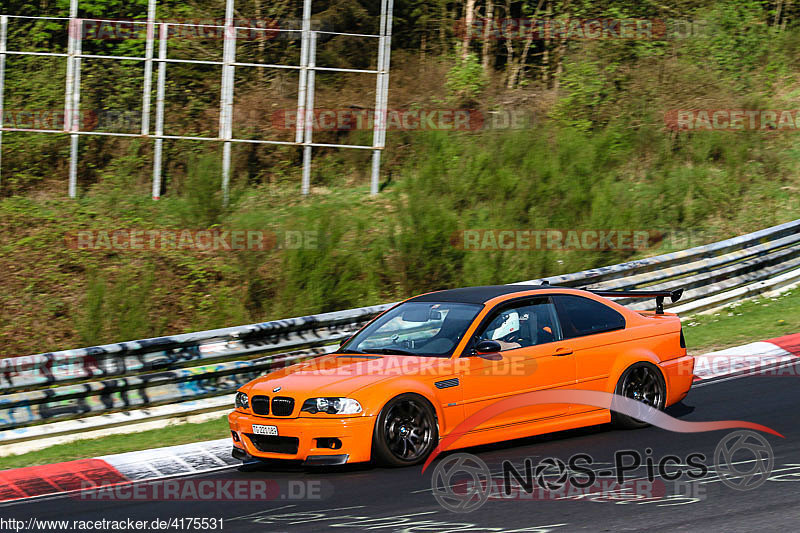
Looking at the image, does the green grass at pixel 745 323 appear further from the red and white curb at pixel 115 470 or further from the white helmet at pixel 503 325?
the red and white curb at pixel 115 470

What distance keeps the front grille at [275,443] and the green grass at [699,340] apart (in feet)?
6.69

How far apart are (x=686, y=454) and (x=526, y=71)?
19796mm

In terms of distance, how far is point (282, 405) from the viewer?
7566 millimetres

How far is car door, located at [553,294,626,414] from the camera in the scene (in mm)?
8453

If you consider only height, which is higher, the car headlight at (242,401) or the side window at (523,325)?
the side window at (523,325)

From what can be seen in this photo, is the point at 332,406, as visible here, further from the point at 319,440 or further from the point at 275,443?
the point at 275,443

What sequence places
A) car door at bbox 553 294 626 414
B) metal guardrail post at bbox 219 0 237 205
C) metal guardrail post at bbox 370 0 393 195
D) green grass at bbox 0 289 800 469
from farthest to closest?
1. metal guardrail post at bbox 370 0 393 195
2. metal guardrail post at bbox 219 0 237 205
3. green grass at bbox 0 289 800 469
4. car door at bbox 553 294 626 414

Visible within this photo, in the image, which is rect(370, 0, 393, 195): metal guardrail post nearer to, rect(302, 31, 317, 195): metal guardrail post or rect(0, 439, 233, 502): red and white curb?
rect(302, 31, 317, 195): metal guardrail post

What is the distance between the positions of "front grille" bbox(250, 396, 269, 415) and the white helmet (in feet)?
6.86

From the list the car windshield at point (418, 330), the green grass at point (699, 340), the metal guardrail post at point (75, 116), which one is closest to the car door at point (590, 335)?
the car windshield at point (418, 330)

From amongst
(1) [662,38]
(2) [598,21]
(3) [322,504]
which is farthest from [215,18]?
(3) [322,504]

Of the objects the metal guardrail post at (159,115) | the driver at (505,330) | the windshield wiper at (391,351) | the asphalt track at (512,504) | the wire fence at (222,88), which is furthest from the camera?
the metal guardrail post at (159,115)

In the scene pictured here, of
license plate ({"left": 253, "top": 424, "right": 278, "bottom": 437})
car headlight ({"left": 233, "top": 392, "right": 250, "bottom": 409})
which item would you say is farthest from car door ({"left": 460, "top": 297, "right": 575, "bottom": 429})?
car headlight ({"left": 233, "top": 392, "right": 250, "bottom": 409})

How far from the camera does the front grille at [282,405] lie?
7.52 meters
